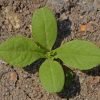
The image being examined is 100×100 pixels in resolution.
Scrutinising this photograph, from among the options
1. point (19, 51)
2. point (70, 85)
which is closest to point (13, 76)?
point (19, 51)

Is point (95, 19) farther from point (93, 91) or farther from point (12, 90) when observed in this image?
point (12, 90)

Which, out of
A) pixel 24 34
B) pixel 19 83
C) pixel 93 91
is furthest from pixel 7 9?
pixel 93 91

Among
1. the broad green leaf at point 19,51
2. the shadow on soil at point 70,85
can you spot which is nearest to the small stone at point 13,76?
the broad green leaf at point 19,51

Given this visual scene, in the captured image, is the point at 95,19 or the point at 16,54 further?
the point at 95,19

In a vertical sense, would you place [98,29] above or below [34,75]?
above

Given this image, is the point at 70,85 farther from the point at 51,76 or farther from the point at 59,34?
the point at 59,34
